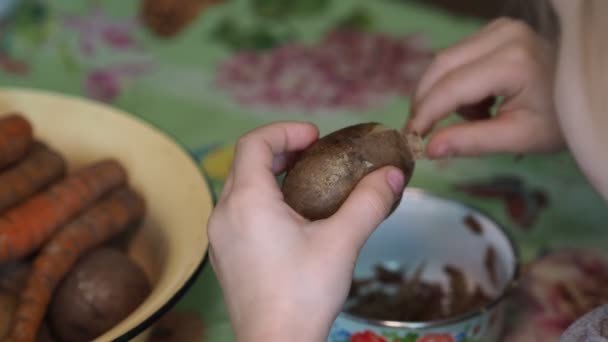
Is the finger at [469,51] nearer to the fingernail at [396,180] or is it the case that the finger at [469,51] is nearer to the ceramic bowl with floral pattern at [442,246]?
the ceramic bowl with floral pattern at [442,246]

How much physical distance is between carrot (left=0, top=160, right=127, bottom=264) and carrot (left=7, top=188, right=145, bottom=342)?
0.01 metres

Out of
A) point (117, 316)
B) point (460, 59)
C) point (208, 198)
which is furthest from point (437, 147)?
point (117, 316)

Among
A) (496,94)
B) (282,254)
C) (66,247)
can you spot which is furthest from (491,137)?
(66,247)

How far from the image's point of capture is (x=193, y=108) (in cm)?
114

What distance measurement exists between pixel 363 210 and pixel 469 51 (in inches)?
13.9

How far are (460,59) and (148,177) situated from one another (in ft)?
1.21

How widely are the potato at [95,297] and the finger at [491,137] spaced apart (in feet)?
1.09

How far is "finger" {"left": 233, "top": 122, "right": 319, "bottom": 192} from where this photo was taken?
0.59m

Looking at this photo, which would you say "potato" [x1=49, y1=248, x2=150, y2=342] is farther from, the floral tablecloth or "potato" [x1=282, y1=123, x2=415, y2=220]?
"potato" [x1=282, y1=123, x2=415, y2=220]

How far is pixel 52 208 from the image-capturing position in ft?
2.71

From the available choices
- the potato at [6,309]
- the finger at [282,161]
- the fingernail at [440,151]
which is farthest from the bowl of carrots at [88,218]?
the fingernail at [440,151]

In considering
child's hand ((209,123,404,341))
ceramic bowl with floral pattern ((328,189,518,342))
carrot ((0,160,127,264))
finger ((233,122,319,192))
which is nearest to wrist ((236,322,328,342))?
child's hand ((209,123,404,341))

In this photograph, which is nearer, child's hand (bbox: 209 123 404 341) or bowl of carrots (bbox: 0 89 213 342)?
child's hand (bbox: 209 123 404 341)

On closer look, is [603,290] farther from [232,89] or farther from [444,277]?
[232,89]
